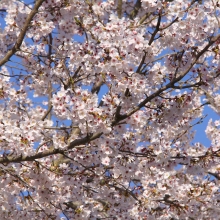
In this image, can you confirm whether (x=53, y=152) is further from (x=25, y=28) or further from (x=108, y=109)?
(x=25, y=28)

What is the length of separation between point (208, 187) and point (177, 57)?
3670mm

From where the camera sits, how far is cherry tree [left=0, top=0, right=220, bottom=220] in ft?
20.0

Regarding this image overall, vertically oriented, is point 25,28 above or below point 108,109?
above

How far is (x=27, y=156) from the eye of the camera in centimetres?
641

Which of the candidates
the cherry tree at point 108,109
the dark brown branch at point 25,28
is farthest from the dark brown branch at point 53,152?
the dark brown branch at point 25,28

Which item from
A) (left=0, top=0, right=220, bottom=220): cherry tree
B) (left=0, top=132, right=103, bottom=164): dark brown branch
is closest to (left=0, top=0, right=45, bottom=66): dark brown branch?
(left=0, top=0, right=220, bottom=220): cherry tree

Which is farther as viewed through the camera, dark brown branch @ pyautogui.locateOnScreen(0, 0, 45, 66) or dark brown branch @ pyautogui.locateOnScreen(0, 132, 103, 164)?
dark brown branch @ pyautogui.locateOnScreen(0, 0, 45, 66)

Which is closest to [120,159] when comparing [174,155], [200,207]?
[174,155]

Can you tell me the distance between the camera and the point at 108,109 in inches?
249

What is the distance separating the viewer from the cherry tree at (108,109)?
609 centimetres

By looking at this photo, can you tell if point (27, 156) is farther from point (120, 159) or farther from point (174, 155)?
point (174, 155)

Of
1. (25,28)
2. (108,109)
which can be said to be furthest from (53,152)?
(25,28)

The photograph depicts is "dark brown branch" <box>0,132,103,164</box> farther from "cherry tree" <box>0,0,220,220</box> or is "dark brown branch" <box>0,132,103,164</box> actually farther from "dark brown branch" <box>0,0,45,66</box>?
"dark brown branch" <box>0,0,45,66</box>

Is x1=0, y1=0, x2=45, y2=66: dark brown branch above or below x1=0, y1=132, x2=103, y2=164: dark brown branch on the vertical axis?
above
